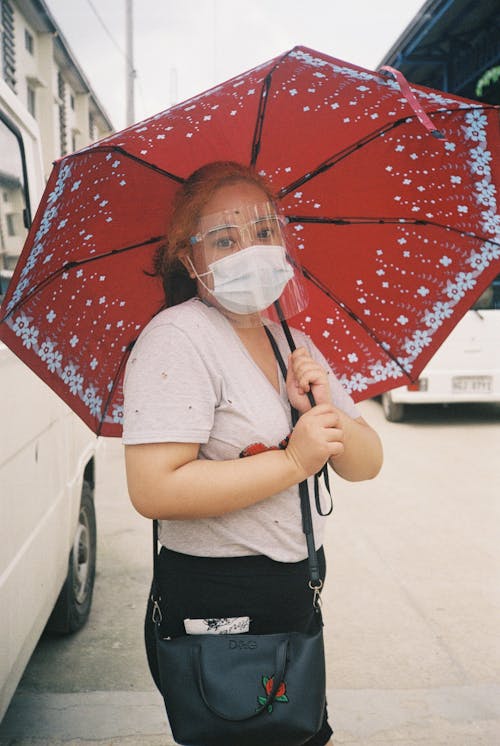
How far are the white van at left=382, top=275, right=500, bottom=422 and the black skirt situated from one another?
6947mm

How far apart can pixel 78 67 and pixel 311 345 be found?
16.8 metres

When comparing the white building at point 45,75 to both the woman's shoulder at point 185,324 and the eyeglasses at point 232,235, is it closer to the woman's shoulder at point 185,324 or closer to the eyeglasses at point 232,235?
the eyeglasses at point 232,235

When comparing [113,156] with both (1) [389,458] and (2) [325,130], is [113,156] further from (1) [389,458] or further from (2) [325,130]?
(1) [389,458]

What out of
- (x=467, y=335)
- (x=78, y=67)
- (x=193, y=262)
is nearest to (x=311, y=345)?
(x=193, y=262)

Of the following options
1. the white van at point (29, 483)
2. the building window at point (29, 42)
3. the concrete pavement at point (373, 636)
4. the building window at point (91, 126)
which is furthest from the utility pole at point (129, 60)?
the white van at point (29, 483)

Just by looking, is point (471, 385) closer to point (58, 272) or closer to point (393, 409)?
point (393, 409)

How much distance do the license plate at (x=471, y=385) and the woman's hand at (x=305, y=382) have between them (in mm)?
7130

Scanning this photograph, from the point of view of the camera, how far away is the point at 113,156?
1.72 m

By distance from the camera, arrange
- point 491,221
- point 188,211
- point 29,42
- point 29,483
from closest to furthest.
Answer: point 188,211
point 491,221
point 29,483
point 29,42

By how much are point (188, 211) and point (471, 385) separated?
729 centimetres

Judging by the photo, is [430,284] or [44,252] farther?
[430,284]

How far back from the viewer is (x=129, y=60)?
2231 cm

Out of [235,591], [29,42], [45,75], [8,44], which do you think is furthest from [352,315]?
[45,75]

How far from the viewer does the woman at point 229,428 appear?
4.49 feet
